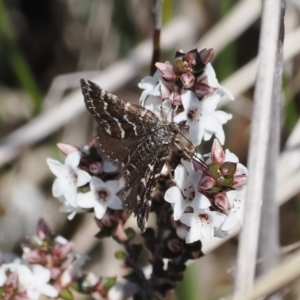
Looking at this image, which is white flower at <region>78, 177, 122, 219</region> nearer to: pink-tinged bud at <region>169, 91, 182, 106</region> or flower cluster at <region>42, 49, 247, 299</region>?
flower cluster at <region>42, 49, 247, 299</region>

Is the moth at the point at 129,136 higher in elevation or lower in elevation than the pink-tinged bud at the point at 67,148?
lower

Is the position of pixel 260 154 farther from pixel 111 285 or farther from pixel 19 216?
pixel 19 216

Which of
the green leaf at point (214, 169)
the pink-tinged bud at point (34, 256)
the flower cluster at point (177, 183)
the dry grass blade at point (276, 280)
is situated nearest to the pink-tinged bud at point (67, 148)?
the flower cluster at point (177, 183)

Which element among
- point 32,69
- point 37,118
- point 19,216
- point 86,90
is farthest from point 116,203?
point 32,69

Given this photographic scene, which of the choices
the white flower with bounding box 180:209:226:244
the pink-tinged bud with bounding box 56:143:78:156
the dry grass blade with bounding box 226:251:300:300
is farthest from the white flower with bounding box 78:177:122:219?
the dry grass blade with bounding box 226:251:300:300

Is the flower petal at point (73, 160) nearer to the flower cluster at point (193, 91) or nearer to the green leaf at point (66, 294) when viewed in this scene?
the flower cluster at point (193, 91)

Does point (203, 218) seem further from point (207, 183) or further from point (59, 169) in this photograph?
point (59, 169)
